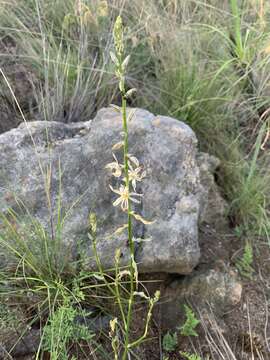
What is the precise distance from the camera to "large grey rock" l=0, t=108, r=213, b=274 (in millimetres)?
1691

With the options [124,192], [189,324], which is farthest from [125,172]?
[189,324]

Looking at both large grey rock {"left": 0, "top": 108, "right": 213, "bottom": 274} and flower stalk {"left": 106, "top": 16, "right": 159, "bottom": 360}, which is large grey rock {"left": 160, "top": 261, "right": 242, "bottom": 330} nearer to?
large grey rock {"left": 0, "top": 108, "right": 213, "bottom": 274}

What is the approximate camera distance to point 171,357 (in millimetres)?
1698

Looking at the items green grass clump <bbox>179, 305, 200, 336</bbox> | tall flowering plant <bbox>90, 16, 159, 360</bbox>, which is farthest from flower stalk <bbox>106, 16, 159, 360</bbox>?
green grass clump <bbox>179, 305, 200, 336</bbox>

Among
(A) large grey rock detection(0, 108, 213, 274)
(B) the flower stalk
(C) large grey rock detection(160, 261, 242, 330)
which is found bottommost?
(C) large grey rock detection(160, 261, 242, 330)

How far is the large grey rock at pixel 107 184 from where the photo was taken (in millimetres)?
1691

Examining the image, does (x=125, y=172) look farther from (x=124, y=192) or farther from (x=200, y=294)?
(x=200, y=294)

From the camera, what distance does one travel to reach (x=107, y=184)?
174 cm

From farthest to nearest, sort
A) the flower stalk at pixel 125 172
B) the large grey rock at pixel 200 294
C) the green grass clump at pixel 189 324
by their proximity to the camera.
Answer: the large grey rock at pixel 200 294
the green grass clump at pixel 189 324
the flower stalk at pixel 125 172

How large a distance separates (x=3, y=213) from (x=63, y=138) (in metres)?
0.40

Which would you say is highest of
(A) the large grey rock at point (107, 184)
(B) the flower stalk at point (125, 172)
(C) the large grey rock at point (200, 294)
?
(B) the flower stalk at point (125, 172)

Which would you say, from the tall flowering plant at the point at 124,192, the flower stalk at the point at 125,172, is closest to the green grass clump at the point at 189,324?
the tall flowering plant at the point at 124,192

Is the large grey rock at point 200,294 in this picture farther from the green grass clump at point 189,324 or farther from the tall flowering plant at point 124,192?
the tall flowering plant at point 124,192

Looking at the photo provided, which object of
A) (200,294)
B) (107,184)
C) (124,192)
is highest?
(124,192)
